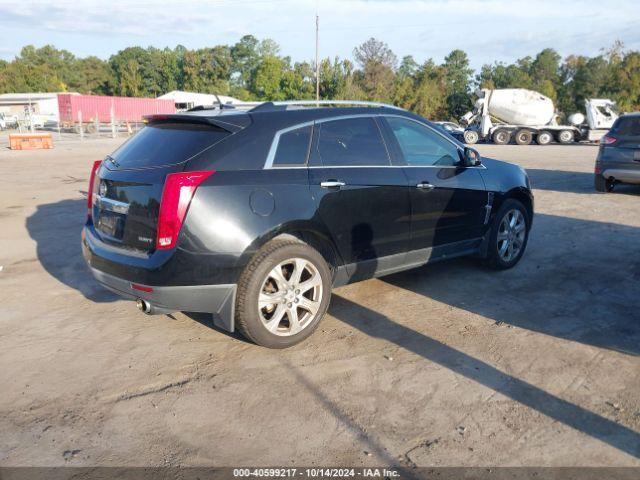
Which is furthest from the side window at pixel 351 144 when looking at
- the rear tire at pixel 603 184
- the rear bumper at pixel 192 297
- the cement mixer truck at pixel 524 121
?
the cement mixer truck at pixel 524 121

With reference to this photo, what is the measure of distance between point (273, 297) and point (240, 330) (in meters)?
0.34

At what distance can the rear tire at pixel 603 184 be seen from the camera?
10.8m

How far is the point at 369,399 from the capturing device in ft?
10.7

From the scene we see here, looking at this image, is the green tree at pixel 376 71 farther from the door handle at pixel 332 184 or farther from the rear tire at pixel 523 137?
the door handle at pixel 332 184

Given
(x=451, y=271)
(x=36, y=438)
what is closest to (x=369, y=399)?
(x=36, y=438)

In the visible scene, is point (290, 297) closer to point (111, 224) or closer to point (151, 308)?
point (151, 308)

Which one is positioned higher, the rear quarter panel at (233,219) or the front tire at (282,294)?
the rear quarter panel at (233,219)

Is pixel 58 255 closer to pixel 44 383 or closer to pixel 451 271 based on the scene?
pixel 44 383

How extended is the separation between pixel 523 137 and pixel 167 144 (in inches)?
1254

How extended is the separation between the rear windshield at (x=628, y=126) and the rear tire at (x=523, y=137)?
2298 centimetres

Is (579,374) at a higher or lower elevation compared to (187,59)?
lower

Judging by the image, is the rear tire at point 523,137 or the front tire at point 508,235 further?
the rear tire at point 523,137

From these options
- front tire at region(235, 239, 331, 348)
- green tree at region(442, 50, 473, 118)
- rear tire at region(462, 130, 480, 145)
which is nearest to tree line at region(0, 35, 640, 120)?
green tree at region(442, 50, 473, 118)

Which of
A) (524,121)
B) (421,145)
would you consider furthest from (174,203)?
(524,121)
